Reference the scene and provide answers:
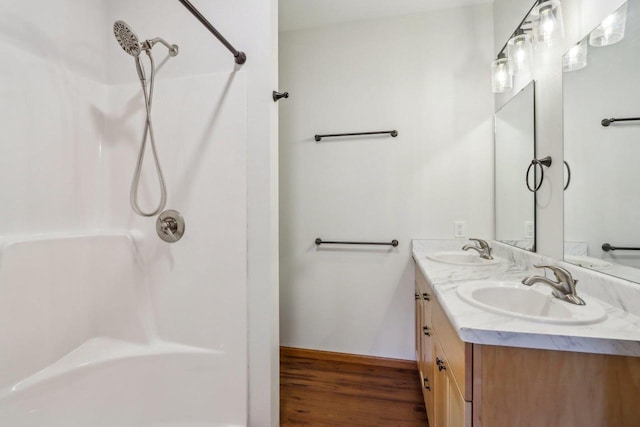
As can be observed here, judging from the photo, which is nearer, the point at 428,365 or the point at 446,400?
the point at 446,400

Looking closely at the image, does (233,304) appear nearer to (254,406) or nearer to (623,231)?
(254,406)

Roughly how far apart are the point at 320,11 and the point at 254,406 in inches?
101

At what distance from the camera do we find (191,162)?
125 centimetres

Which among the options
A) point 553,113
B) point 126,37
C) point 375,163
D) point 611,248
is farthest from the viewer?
point 375,163

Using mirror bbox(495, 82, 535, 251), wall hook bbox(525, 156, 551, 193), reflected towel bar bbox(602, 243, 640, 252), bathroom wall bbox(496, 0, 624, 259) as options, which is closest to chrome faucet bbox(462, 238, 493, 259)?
mirror bbox(495, 82, 535, 251)

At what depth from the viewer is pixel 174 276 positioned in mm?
1264

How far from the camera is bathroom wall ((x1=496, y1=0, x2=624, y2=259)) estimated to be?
3.49ft

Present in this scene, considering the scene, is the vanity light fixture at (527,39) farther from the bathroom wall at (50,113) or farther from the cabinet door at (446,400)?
the bathroom wall at (50,113)

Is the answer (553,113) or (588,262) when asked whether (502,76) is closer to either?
(553,113)

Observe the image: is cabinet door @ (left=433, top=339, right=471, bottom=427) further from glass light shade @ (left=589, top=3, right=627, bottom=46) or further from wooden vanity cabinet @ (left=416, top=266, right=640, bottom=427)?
glass light shade @ (left=589, top=3, right=627, bottom=46)

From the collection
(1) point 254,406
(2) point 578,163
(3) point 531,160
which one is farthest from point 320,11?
(1) point 254,406

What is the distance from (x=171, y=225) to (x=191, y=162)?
1.08 feet

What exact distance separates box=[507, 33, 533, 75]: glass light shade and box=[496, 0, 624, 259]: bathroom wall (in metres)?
0.04

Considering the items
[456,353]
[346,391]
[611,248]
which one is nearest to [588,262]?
[611,248]
